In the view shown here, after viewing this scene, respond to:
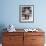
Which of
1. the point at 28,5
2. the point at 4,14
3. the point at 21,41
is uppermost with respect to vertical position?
the point at 28,5

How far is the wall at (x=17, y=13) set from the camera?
4184 millimetres

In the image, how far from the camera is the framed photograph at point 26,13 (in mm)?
4176

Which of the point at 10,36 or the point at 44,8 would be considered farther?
the point at 44,8

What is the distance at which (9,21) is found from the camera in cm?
423

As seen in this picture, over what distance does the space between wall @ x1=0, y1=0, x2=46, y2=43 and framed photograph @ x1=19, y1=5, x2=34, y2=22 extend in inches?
3.9

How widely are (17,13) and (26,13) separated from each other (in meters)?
0.30

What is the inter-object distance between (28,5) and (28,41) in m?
1.20

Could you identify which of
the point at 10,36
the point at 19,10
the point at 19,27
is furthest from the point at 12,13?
the point at 10,36

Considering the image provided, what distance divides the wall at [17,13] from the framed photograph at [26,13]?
0.10 meters

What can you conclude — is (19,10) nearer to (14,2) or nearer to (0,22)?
(14,2)

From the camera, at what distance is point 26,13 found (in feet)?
13.8

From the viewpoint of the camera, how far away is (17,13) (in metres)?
4.21

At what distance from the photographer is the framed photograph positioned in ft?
13.7

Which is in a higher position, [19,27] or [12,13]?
[12,13]
